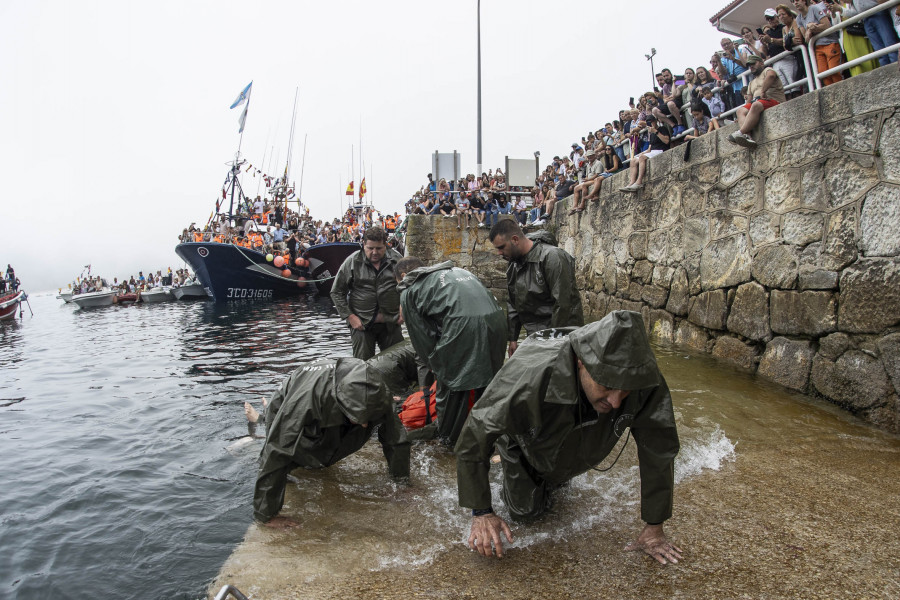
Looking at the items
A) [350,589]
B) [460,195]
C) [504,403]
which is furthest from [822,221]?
[460,195]

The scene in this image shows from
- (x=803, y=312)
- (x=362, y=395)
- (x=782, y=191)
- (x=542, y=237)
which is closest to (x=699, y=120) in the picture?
(x=782, y=191)

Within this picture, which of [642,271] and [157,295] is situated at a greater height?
[642,271]

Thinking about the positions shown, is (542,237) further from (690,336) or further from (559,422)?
(690,336)

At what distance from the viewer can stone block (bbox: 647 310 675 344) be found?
25.4 ft

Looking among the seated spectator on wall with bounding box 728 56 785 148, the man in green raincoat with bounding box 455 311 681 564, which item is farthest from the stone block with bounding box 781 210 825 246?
the man in green raincoat with bounding box 455 311 681 564

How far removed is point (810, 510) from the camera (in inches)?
118

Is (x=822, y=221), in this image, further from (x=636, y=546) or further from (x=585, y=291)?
(x=585, y=291)

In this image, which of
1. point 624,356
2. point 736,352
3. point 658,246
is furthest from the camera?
point 658,246

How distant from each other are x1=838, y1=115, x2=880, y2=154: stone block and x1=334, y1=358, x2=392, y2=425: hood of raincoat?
467 centimetres

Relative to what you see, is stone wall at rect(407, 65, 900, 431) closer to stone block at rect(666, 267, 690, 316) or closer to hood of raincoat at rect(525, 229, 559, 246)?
stone block at rect(666, 267, 690, 316)

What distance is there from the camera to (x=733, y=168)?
6.47 meters

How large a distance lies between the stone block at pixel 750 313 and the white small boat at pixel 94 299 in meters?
29.1

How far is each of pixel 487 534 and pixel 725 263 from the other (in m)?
5.33

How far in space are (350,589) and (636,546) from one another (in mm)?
1421
